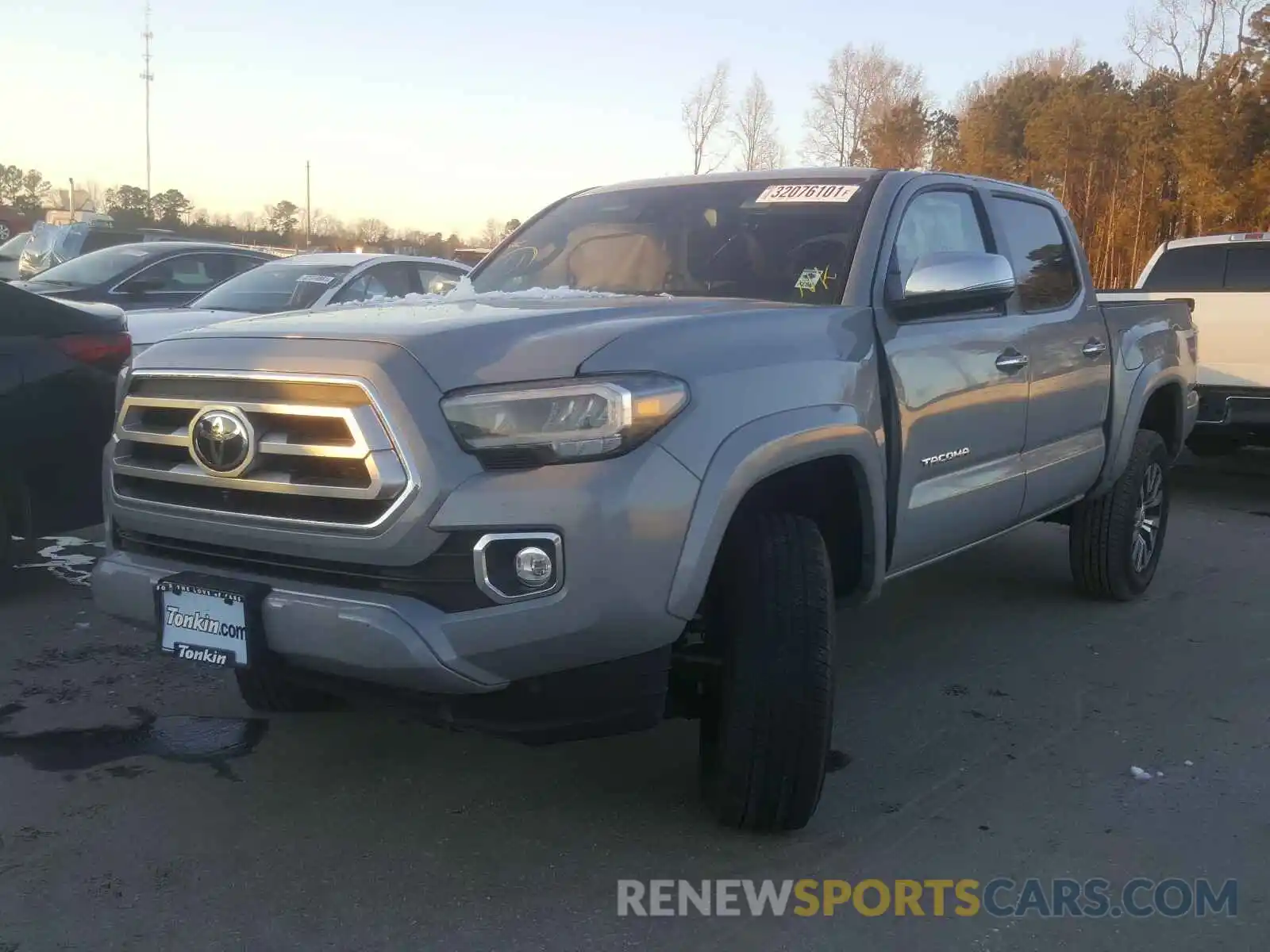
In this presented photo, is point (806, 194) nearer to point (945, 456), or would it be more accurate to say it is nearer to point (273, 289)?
point (945, 456)

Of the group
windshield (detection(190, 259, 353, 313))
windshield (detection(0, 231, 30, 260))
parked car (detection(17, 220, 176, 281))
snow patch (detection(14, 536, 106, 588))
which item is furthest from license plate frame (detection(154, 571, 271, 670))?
windshield (detection(0, 231, 30, 260))

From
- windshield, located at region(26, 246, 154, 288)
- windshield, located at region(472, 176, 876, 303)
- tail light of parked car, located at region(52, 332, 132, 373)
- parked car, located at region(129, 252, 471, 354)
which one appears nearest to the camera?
windshield, located at region(472, 176, 876, 303)

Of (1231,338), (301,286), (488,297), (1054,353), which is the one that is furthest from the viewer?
(301,286)

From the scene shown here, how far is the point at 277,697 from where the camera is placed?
388 cm

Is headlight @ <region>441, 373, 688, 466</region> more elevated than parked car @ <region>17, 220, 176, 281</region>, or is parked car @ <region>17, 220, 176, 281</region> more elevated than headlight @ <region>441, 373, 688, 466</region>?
parked car @ <region>17, 220, 176, 281</region>

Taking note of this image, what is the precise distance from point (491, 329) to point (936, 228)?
2.06m

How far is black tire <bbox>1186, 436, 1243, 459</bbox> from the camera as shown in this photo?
28.7 feet

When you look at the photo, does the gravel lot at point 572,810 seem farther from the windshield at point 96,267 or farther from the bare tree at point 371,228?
the bare tree at point 371,228

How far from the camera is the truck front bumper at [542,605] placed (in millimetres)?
2590

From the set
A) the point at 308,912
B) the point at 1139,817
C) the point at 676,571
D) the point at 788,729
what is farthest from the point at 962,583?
the point at 308,912

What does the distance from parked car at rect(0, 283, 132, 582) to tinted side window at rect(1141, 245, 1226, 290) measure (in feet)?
24.9

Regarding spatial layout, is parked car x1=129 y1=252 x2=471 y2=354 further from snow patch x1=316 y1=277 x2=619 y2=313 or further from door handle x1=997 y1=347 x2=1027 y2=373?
door handle x1=997 y1=347 x2=1027 y2=373

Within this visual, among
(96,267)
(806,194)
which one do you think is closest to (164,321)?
(96,267)

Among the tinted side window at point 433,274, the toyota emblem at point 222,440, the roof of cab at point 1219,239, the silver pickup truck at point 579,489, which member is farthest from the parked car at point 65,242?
the toyota emblem at point 222,440
